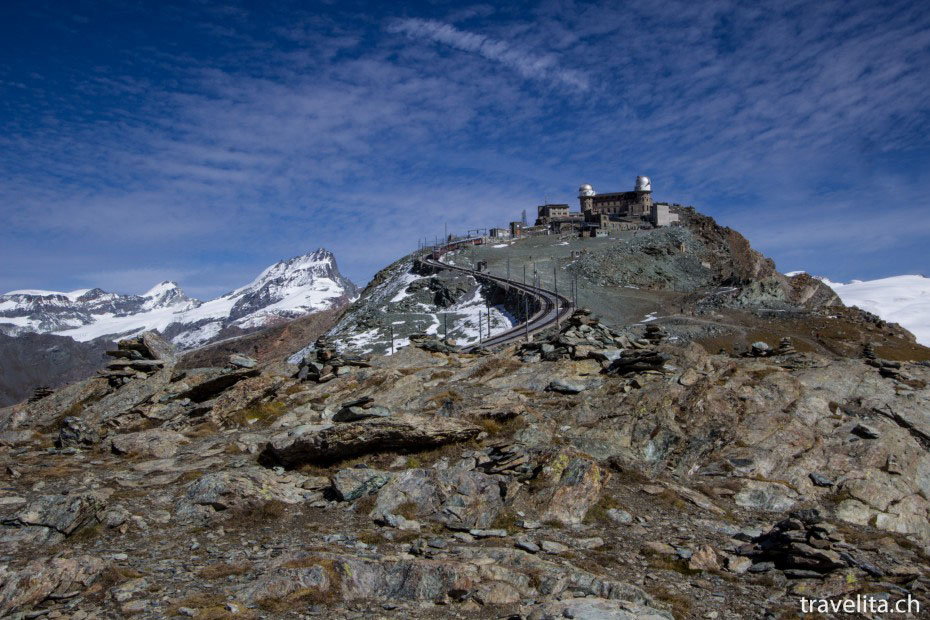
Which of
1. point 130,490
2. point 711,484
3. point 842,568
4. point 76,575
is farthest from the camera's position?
point 711,484

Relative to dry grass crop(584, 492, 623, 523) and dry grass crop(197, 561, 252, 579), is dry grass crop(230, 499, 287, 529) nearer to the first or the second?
dry grass crop(197, 561, 252, 579)

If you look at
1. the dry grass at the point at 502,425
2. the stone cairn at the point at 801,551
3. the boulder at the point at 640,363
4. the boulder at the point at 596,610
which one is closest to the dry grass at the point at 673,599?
the boulder at the point at 596,610

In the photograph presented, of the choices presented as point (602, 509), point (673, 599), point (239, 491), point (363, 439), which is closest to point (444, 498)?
point (363, 439)

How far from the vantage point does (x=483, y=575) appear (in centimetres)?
1193

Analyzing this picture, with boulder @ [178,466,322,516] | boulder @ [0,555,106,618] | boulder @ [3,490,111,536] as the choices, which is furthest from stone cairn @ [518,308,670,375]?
boulder @ [0,555,106,618]

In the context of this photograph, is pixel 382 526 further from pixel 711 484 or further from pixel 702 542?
pixel 711 484

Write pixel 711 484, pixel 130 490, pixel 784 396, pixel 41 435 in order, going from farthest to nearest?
pixel 41 435 → pixel 784 396 → pixel 711 484 → pixel 130 490

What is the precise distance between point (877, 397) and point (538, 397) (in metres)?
15.1

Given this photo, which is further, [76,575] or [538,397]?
[538,397]

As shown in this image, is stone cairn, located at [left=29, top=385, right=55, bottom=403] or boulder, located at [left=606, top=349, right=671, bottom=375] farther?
stone cairn, located at [left=29, top=385, right=55, bottom=403]

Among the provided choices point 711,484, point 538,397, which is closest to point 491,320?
point 538,397

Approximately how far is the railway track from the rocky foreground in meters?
43.6

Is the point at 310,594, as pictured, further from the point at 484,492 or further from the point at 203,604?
the point at 484,492

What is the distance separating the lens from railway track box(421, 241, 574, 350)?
7922 centimetres
